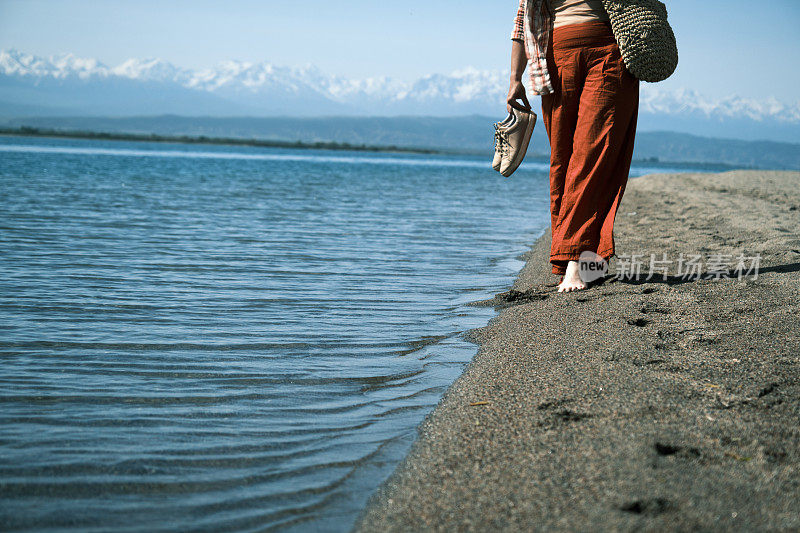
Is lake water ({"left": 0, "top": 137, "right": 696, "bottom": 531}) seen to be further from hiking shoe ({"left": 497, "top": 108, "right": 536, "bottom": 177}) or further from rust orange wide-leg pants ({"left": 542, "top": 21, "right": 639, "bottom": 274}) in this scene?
hiking shoe ({"left": 497, "top": 108, "right": 536, "bottom": 177})

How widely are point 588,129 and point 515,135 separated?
0.40 meters

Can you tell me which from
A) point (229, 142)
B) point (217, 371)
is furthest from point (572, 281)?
point (229, 142)

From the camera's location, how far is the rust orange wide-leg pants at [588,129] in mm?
3643

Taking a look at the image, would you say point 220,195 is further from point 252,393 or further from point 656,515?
point 656,515

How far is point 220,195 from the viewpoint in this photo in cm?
1369

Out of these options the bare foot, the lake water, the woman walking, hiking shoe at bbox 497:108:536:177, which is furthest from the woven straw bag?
the lake water

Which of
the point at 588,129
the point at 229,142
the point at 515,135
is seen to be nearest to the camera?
the point at 588,129

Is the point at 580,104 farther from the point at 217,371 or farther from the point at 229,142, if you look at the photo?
the point at 229,142

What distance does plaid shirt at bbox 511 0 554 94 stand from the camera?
3736 millimetres

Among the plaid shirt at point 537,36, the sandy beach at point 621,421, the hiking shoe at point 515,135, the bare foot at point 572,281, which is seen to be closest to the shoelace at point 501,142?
the hiking shoe at point 515,135

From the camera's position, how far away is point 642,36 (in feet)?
11.5

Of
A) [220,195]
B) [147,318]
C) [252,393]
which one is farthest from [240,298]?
[220,195]

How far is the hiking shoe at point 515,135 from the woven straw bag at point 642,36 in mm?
587

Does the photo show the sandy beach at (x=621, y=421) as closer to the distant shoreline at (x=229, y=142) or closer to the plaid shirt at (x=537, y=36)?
the plaid shirt at (x=537, y=36)
